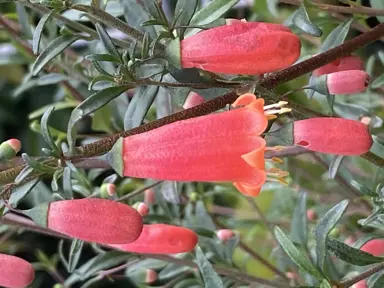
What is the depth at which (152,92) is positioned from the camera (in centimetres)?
75

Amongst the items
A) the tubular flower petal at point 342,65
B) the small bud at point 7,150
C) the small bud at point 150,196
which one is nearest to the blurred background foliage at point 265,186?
the small bud at point 150,196

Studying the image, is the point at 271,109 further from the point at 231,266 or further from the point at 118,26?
the point at 231,266

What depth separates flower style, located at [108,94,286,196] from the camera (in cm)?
62

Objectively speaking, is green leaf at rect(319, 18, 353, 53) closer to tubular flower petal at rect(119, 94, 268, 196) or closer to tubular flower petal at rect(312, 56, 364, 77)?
tubular flower petal at rect(312, 56, 364, 77)

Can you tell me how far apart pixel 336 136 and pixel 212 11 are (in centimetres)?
21

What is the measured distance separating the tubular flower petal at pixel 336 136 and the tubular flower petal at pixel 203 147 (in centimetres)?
6

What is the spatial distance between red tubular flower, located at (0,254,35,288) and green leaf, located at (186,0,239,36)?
340 millimetres

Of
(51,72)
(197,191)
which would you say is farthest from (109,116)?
(197,191)

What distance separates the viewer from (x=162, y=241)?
799 millimetres

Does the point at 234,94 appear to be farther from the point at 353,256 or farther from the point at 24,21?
the point at 24,21

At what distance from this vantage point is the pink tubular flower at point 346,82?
74cm

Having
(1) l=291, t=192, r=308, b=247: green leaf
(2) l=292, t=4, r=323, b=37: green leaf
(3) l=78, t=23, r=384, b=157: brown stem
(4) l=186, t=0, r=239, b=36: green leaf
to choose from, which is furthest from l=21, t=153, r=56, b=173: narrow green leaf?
(1) l=291, t=192, r=308, b=247: green leaf

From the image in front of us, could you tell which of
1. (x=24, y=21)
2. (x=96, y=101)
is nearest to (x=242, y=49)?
(x=96, y=101)

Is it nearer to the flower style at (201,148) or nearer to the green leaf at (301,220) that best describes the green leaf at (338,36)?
the green leaf at (301,220)
